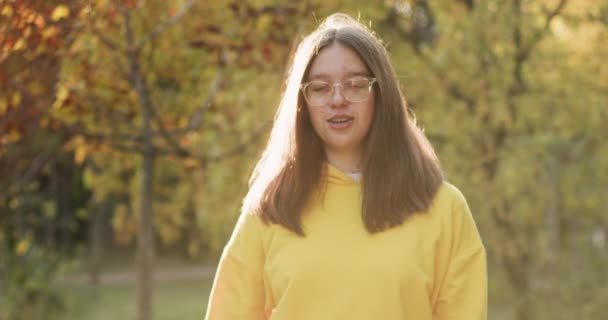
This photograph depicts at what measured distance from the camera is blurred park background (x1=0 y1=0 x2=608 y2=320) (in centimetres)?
655

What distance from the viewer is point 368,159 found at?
9.66 feet

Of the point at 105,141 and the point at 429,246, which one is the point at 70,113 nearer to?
the point at 105,141

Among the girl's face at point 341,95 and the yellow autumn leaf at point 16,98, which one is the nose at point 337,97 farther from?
the yellow autumn leaf at point 16,98

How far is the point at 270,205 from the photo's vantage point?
2.97 meters

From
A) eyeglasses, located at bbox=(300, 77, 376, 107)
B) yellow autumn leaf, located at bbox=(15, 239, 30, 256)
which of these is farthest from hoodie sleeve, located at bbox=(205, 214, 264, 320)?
yellow autumn leaf, located at bbox=(15, 239, 30, 256)

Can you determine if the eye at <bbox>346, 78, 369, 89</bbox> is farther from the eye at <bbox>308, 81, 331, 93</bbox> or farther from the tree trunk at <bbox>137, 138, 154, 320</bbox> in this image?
the tree trunk at <bbox>137, 138, 154, 320</bbox>

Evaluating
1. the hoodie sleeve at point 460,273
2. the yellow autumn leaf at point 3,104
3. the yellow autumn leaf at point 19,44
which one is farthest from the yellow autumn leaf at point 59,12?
the hoodie sleeve at point 460,273

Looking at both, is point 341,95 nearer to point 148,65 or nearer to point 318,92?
point 318,92

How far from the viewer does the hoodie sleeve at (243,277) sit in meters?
2.96

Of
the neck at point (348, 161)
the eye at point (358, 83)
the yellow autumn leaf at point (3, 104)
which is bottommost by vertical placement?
the neck at point (348, 161)

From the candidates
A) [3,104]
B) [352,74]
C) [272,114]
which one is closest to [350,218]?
[352,74]

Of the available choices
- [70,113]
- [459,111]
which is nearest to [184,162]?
[70,113]

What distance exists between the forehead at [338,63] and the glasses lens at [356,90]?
0.02m

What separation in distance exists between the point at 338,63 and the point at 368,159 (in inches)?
10.5
